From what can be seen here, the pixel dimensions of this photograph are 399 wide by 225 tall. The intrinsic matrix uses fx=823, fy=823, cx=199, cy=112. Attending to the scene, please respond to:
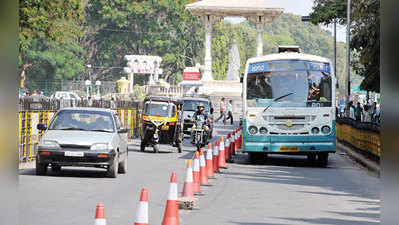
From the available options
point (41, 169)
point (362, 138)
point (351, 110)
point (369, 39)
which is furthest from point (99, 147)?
point (351, 110)

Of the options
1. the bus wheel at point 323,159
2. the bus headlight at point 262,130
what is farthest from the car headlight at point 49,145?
the bus wheel at point 323,159

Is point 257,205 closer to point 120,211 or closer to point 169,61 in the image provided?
point 120,211

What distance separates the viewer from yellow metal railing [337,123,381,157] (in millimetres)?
21844

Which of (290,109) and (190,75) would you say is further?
(190,75)

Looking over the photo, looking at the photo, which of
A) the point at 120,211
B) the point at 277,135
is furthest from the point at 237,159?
the point at 120,211

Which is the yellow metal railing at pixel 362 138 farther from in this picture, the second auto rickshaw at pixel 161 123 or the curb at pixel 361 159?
the second auto rickshaw at pixel 161 123

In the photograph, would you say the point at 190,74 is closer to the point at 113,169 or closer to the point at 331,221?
the point at 113,169

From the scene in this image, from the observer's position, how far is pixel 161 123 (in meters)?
27.8

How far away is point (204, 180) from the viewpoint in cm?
1614

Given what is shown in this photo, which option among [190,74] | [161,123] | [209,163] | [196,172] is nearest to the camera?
[196,172]

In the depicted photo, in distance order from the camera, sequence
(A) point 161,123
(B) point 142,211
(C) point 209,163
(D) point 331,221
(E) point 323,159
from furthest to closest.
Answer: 1. (A) point 161,123
2. (E) point 323,159
3. (C) point 209,163
4. (D) point 331,221
5. (B) point 142,211

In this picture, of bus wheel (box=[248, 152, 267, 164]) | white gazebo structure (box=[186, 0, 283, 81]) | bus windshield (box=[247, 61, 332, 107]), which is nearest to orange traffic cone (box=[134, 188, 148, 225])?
bus windshield (box=[247, 61, 332, 107])

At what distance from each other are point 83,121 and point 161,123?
31.3ft

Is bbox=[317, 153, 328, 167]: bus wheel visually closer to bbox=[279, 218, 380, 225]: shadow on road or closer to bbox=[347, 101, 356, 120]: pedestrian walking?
bbox=[279, 218, 380, 225]: shadow on road
